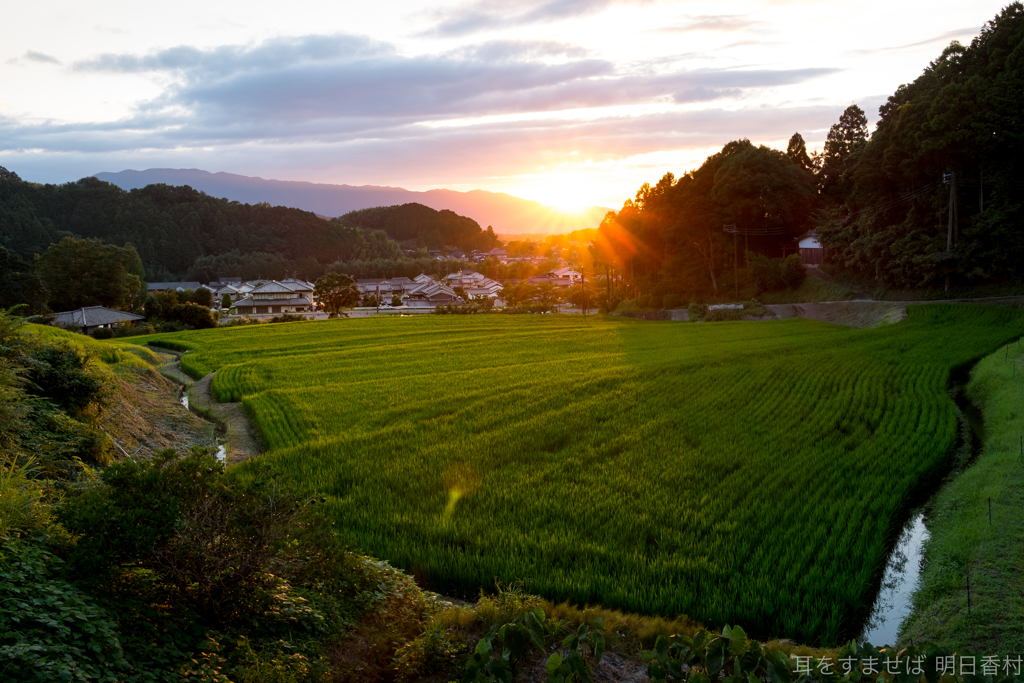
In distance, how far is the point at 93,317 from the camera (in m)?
40.9

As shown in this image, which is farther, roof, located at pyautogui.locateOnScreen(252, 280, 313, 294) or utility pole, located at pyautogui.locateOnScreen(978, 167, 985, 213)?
roof, located at pyautogui.locateOnScreen(252, 280, 313, 294)

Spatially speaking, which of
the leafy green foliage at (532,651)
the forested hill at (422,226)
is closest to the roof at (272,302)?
the leafy green foliage at (532,651)

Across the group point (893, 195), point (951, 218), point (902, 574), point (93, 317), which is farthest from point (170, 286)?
point (902, 574)

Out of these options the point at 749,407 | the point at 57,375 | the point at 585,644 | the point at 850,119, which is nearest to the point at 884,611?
the point at 585,644

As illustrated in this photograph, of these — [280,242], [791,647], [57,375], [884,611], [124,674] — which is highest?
[280,242]

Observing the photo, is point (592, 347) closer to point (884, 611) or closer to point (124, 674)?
point (884, 611)

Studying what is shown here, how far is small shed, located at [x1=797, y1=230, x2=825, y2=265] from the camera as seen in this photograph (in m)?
42.6

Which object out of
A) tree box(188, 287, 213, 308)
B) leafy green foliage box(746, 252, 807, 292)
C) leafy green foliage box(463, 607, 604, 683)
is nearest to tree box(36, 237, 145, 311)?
tree box(188, 287, 213, 308)

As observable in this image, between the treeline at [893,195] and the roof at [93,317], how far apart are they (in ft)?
133

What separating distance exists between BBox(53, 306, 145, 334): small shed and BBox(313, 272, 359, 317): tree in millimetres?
16301

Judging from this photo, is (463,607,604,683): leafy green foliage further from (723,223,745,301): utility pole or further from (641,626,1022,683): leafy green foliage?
(723,223,745,301): utility pole

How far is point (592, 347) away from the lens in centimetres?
2689

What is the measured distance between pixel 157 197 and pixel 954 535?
4264 inches

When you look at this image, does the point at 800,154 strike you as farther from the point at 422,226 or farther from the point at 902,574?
the point at 422,226
